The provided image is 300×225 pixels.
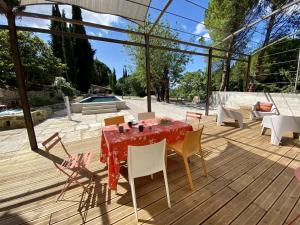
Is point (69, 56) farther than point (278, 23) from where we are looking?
Yes

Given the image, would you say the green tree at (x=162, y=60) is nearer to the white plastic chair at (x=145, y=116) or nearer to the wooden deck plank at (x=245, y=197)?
the white plastic chair at (x=145, y=116)

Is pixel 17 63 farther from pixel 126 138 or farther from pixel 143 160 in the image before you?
pixel 143 160

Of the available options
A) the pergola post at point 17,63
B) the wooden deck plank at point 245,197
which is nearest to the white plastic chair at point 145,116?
the wooden deck plank at point 245,197

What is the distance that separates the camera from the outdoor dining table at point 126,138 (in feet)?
6.32

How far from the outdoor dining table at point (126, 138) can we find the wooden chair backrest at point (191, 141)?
14.5 inches

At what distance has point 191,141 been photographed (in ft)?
7.00

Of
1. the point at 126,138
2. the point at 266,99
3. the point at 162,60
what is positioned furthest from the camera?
the point at 162,60

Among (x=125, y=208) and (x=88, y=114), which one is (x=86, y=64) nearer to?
(x=88, y=114)

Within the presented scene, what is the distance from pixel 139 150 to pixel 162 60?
10.8 m

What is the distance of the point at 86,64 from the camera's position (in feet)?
66.5

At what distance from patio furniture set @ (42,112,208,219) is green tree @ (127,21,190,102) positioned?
953cm

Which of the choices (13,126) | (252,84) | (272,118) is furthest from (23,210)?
(252,84)

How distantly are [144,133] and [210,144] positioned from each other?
1.90 meters

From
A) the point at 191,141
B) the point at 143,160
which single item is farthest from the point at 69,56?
the point at 143,160
